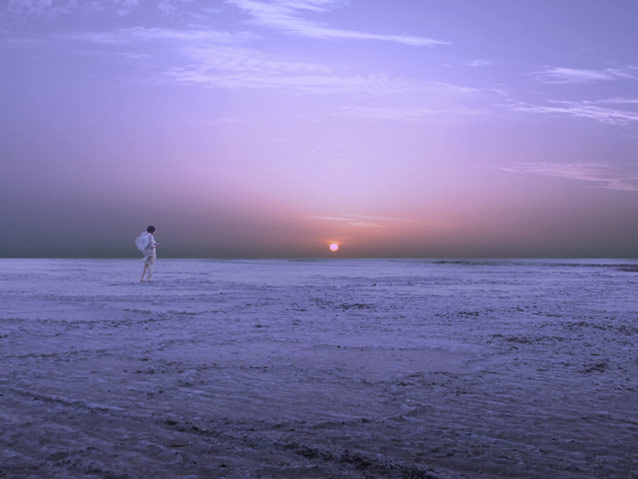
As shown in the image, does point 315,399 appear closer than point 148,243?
Yes

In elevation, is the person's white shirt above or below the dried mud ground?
above

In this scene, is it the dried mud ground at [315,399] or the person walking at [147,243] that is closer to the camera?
the dried mud ground at [315,399]

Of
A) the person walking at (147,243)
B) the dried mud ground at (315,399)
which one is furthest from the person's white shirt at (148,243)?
the dried mud ground at (315,399)

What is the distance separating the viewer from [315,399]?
16.1 feet

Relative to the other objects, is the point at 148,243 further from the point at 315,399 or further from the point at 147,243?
the point at 315,399

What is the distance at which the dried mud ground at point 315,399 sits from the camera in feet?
11.4

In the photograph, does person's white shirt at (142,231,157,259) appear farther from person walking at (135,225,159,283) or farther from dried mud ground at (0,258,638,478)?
dried mud ground at (0,258,638,478)

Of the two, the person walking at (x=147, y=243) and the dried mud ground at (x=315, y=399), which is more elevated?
the person walking at (x=147, y=243)

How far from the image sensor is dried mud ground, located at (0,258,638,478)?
3467 millimetres

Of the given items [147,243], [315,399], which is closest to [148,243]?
[147,243]

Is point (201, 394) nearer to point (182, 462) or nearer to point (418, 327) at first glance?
point (182, 462)

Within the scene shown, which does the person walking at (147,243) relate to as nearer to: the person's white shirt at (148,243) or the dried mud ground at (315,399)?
the person's white shirt at (148,243)

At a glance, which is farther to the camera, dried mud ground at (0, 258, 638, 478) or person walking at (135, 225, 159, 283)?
person walking at (135, 225, 159, 283)

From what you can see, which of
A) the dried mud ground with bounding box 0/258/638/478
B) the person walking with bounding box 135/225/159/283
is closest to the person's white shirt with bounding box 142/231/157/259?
the person walking with bounding box 135/225/159/283
